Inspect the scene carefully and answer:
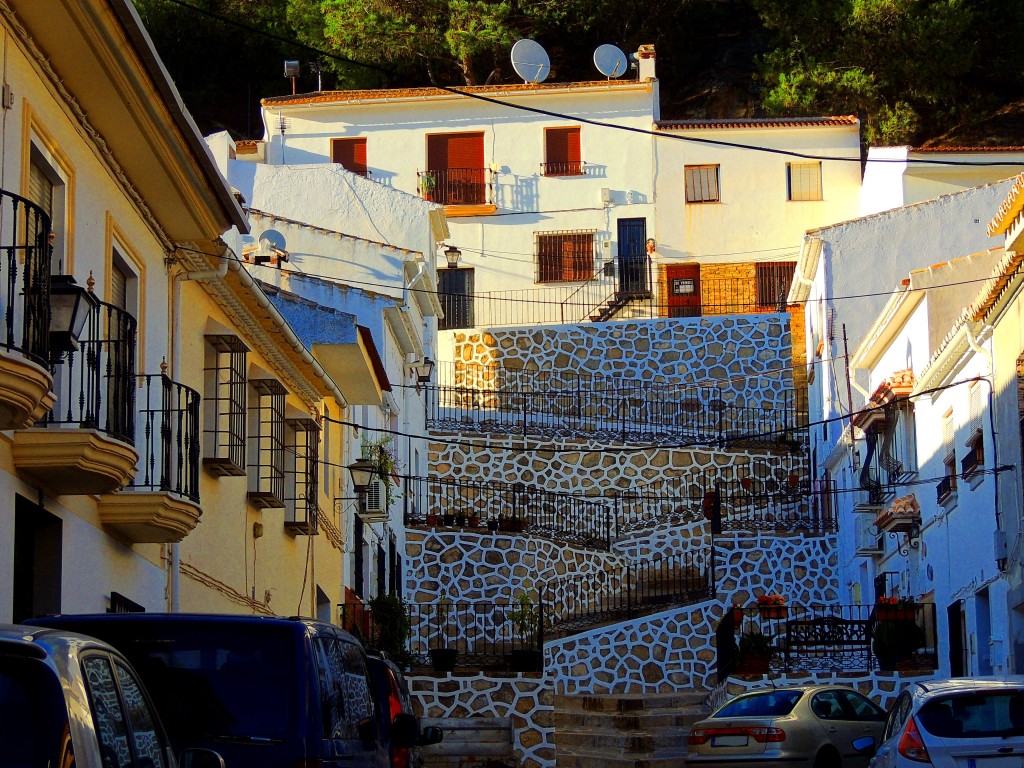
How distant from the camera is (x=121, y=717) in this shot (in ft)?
20.1

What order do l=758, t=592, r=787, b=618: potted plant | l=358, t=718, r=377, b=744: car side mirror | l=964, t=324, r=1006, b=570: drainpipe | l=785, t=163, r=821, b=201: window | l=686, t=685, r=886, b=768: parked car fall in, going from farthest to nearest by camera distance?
l=785, t=163, r=821, b=201: window → l=758, t=592, r=787, b=618: potted plant → l=964, t=324, r=1006, b=570: drainpipe → l=686, t=685, r=886, b=768: parked car → l=358, t=718, r=377, b=744: car side mirror

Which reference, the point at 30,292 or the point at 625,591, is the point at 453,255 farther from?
the point at 30,292

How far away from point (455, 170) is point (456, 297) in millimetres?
3587

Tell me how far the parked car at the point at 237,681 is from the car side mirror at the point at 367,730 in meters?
0.65

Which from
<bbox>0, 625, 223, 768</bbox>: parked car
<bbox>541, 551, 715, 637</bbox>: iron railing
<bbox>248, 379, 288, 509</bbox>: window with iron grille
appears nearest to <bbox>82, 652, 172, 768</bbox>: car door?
<bbox>0, 625, 223, 768</bbox>: parked car

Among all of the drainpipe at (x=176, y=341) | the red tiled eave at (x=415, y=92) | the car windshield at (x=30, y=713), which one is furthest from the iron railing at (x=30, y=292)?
the red tiled eave at (x=415, y=92)

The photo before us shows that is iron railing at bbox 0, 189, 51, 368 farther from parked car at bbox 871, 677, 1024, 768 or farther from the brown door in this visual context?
the brown door

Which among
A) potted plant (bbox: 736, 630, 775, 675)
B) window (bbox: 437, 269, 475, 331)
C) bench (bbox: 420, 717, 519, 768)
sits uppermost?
window (bbox: 437, 269, 475, 331)

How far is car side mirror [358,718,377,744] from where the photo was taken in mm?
9555

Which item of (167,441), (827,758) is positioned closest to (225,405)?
(167,441)

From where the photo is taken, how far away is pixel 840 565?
33188 millimetres

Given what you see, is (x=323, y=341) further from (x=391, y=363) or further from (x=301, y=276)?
(x=391, y=363)

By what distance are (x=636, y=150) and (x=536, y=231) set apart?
3.57 m

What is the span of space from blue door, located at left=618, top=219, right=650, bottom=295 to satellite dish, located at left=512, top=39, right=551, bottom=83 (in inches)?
190
